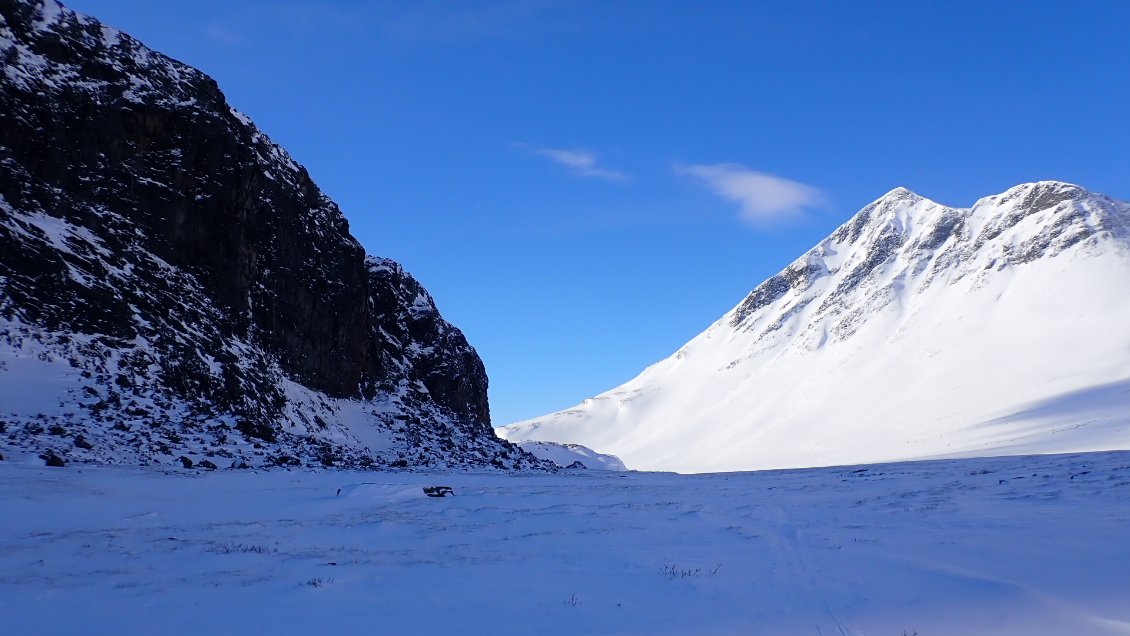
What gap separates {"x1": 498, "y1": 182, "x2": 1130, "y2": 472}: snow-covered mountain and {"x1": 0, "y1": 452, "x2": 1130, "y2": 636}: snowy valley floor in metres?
45.6

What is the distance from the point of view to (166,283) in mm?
38656

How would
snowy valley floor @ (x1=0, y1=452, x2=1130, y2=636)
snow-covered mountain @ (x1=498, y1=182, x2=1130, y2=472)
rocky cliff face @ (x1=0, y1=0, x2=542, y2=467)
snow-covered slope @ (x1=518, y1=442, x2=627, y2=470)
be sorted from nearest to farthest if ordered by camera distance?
snowy valley floor @ (x1=0, y1=452, x2=1130, y2=636) < rocky cliff face @ (x1=0, y1=0, x2=542, y2=467) < snow-covered mountain @ (x1=498, y1=182, x2=1130, y2=472) < snow-covered slope @ (x1=518, y1=442, x2=627, y2=470)

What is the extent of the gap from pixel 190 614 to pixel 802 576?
27.5 ft

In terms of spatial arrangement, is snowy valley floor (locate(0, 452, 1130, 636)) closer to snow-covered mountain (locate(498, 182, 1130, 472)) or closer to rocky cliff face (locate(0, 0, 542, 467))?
rocky cliff face (locate(0, 0, 542, 467))

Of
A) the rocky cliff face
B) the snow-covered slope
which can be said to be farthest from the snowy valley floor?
the snow-covered slope

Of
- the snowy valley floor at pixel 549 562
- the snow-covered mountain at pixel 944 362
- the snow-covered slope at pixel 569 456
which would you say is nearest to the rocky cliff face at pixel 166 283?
the snowy valley floor at pixel 549 562

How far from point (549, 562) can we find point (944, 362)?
12906 centimetres

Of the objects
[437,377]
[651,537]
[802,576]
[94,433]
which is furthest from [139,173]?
[802,576]

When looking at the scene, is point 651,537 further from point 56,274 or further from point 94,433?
point 56,274

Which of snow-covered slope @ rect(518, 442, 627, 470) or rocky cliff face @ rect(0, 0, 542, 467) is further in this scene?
snow-covered slope @ rect(518, 442, 627, 470)

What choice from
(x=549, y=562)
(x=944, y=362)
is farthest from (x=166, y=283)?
(x=944, y=362)

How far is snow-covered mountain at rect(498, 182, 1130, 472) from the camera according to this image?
84188 millimetres

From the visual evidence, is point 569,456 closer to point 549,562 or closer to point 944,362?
point 944,362

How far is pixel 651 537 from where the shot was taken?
1464 cm
